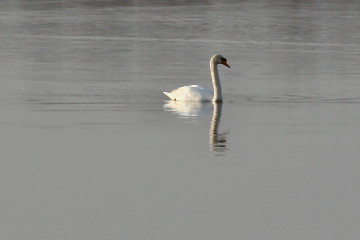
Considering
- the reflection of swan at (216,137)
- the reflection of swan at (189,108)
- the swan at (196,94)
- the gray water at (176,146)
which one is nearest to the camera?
the gray water at (176,146)

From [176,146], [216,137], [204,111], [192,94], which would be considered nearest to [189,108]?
[204,111]

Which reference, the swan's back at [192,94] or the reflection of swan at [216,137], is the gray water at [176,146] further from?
the swan's back at [192,94]

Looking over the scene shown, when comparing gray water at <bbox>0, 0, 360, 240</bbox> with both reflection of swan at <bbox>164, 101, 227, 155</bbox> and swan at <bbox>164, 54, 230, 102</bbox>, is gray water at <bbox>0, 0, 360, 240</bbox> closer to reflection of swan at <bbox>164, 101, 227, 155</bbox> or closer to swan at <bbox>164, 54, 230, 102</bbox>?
reflection of swan at <bbox>164, 101, 227, 155</bbox>

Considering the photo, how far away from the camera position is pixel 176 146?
44.0 feet

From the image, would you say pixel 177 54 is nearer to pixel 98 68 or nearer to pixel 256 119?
pixel 98 68

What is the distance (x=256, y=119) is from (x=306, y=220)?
7.25m

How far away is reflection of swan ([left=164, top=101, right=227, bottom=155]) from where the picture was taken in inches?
560

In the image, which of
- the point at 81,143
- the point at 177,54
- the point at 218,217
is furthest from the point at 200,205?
the point at 177,54

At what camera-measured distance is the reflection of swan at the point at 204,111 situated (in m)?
14.2

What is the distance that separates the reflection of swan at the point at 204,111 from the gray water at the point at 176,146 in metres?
0.04

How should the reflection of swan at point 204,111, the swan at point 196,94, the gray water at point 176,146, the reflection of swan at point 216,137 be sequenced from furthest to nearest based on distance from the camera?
the swan at point 196,94
the reflection of swan at point 204,111
the reflection of swan at point 216,137
the gray water at point 176,146

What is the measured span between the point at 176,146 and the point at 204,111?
182 inches

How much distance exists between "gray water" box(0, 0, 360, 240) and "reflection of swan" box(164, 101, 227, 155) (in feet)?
0.13

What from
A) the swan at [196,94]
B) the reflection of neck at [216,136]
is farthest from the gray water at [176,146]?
the swan at [196,94]
